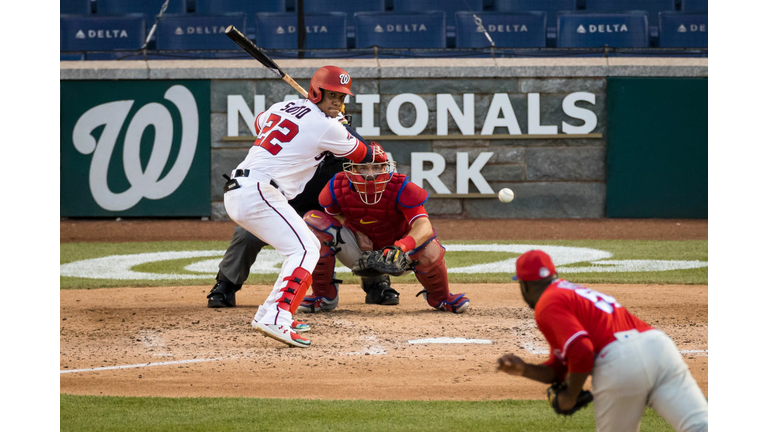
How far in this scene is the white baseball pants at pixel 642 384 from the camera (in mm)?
2855

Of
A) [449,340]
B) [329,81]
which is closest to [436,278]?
[449,340]

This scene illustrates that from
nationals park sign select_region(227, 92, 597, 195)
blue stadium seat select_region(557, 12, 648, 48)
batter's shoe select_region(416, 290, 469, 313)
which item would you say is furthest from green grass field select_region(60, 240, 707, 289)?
blue stadium seat select_region(557, 12, 648, 48)

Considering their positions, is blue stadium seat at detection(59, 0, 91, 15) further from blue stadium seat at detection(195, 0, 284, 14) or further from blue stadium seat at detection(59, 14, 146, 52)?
blue stadium seat at detection(195, 0, 284, 14)

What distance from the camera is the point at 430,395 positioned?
4.58 meters

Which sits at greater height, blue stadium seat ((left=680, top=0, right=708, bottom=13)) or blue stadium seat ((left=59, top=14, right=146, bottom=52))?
blue stadium seat ((left=680, top=0, right=708, bottom=13))

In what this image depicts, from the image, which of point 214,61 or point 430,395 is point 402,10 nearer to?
point 214,61

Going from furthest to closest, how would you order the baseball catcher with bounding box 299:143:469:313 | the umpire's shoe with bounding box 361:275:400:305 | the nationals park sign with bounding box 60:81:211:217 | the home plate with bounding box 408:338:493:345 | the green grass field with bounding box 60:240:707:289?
1. the nationals park sign with bounding box 60:81:211:217
2. the green grass field with bounding box 60:240:707:289
3. the umpire's shoe with bounding box 361:275:400:305
4. the baseball catcher with bounding box 299:143:469:313
5. the home plate with bounding box 408:338:493:345

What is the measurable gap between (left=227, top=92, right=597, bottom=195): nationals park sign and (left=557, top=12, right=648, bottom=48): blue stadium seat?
2.26m

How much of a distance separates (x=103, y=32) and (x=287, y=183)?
12230mm

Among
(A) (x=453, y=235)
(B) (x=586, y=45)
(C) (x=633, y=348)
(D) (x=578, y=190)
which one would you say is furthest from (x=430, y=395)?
(B) (x=586, y=45)

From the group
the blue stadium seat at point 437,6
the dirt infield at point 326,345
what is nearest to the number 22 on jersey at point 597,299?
the dirt infield at point 326,345

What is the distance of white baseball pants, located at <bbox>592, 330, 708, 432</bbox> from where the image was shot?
286 cm

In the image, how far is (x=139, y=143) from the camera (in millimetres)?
14789

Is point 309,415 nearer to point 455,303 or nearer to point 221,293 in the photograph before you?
point 455,303
